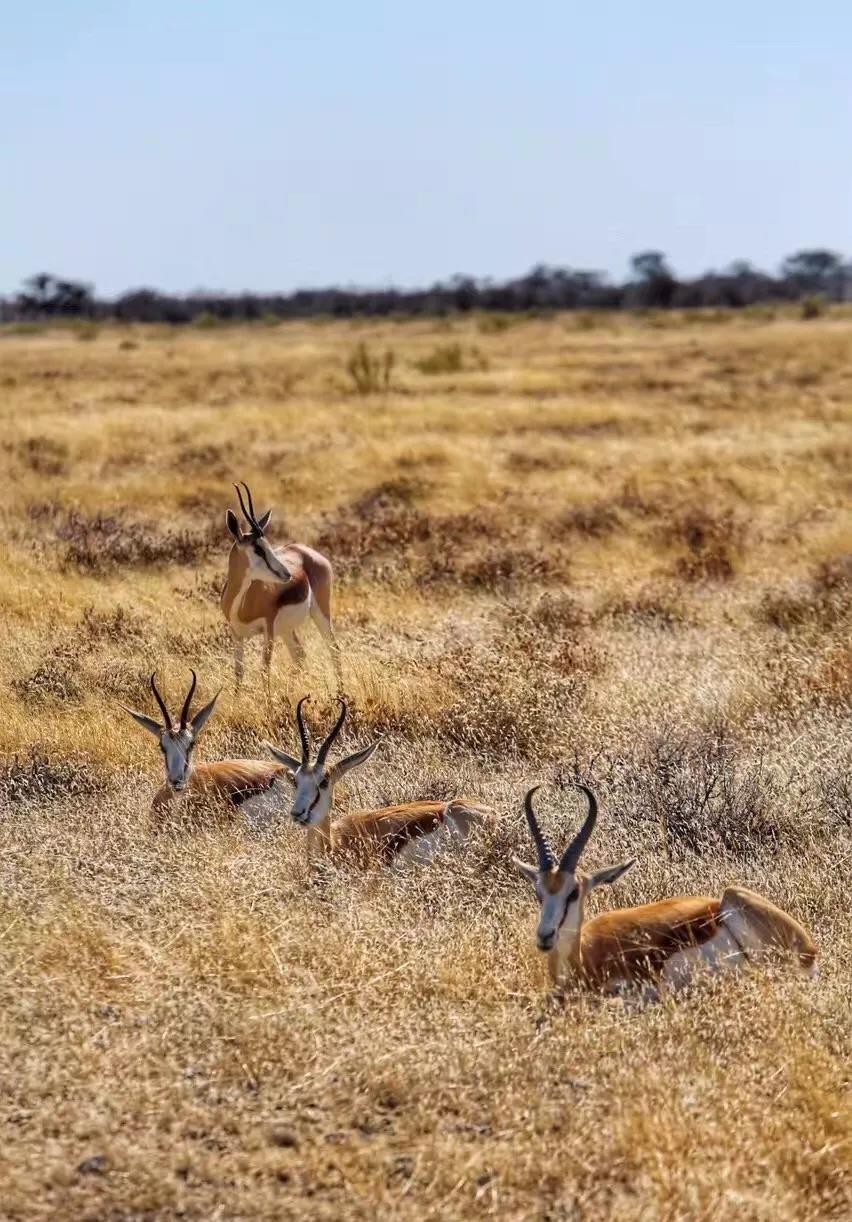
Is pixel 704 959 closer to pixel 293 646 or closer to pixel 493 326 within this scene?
pixel 293 646

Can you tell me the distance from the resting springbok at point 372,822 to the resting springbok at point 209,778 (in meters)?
0.29

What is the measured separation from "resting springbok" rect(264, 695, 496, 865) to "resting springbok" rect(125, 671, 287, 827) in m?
0.29

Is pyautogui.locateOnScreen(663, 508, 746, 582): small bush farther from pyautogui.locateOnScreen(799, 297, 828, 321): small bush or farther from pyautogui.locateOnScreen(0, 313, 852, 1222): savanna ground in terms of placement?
pyautogui.locateOnScreen(799, 297, 828, 321): small bush

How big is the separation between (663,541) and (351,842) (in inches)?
313

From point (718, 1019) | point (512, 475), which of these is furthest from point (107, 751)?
point (512, 475)

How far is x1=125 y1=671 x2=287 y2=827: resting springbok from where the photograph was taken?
6.77m

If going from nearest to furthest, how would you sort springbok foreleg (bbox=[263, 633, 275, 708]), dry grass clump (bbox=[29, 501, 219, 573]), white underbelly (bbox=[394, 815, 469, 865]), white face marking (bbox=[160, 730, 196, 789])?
white underbelly (bbox=[394, 815, 469, 865]) < white face marking (bbox=[160, 730, 196, 789]) < springbok foreleg (bbox=[263, 633, 275, 708]) < dry grass clump (bbox=[29, 501, 219, 573])

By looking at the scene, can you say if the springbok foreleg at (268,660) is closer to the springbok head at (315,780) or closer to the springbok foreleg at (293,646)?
the springbok foreleg at (293,646)

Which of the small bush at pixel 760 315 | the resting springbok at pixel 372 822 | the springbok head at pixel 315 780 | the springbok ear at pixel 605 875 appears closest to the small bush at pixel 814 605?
the resting springbok at pixel 372 822

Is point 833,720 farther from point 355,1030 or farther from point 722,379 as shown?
point 722,379

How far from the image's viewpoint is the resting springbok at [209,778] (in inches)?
267

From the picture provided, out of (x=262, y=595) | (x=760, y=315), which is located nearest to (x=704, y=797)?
(x=262, y=595)

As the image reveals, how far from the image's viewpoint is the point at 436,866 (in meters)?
6.02

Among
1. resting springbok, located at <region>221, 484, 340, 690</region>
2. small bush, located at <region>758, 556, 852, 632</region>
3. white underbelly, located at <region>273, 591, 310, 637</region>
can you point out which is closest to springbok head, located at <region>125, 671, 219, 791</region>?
resting springbok, located at <region>221, 484, 340, 690</region>
